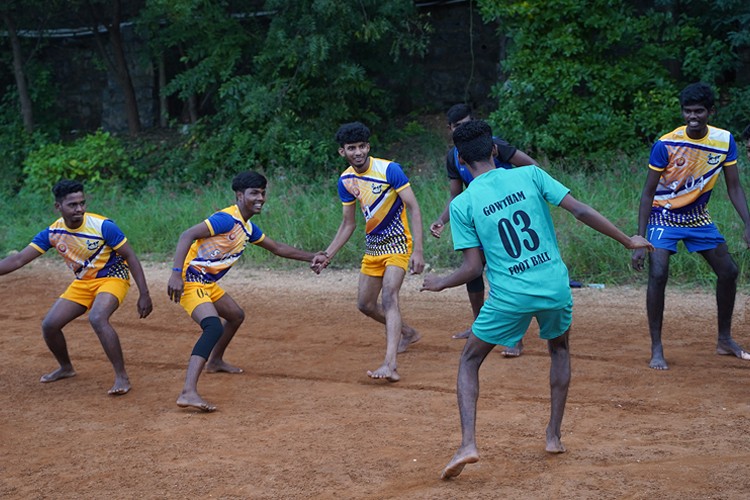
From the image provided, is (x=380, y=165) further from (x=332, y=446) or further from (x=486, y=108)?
(x=486, y=108)

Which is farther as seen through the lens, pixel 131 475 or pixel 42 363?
pixel 42 363

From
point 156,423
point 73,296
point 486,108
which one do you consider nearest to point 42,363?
point 73,296

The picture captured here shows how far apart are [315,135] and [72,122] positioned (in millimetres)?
6838

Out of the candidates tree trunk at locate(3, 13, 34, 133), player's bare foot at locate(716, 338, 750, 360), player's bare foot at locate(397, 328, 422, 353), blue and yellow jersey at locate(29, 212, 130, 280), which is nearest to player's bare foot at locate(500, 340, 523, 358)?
player's bare foot at locate(397, 328, 422, 353)

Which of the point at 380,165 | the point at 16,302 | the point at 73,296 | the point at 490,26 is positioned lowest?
the point at 16,302

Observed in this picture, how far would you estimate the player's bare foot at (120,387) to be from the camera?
6.76 m

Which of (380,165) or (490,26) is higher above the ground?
(490,26)

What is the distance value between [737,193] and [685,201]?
0.44 m

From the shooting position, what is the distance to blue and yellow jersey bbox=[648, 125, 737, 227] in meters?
6.64

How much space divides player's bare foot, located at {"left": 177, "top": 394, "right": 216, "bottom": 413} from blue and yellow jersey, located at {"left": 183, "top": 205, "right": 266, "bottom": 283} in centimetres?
93

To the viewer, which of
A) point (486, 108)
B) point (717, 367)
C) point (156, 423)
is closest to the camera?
point (156, 423)

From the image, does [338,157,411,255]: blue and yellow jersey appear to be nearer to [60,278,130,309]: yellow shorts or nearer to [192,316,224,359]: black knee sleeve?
[192,316,224,359]: black knee sleeve

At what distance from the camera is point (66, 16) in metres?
18.5

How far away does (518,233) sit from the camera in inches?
185
